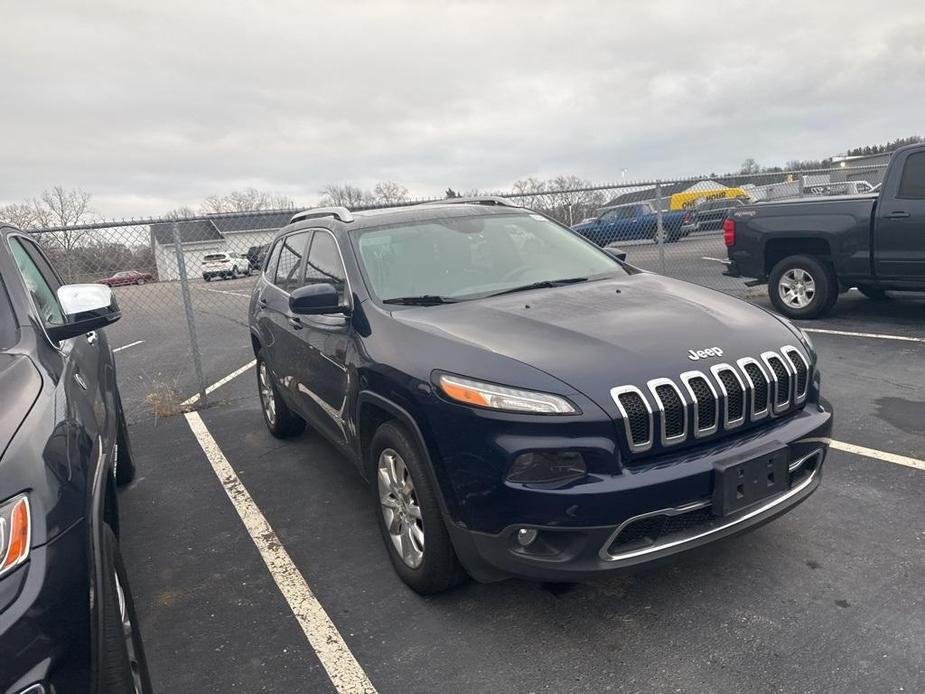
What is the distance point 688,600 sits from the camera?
2867 millimetres

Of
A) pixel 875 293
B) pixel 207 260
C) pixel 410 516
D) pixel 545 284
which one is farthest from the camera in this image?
pixel 875 293

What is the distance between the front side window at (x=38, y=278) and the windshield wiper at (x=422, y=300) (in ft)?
4.91

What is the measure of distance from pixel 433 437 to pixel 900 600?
2.03 metres

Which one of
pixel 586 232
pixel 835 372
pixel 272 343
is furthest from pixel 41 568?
pixel 586 232

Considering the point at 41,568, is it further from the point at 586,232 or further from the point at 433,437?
the point at 586,232

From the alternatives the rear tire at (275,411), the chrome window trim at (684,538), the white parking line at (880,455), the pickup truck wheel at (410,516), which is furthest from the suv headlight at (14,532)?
the white parking line at (880,455)

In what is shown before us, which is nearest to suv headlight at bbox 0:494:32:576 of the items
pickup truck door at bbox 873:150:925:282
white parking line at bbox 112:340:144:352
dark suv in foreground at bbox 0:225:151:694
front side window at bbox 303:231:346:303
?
dark suv in foreground at bbox 0:225:151:694

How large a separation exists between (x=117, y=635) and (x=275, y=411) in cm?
368

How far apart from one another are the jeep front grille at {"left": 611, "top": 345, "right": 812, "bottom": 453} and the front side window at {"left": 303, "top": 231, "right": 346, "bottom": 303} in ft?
5.83

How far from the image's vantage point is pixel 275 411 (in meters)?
5.46

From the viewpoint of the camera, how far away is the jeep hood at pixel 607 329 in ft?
8.52

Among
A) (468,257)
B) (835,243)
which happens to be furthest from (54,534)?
(835,243)

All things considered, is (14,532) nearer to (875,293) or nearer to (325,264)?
(325,264)

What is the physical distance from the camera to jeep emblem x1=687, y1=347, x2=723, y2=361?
2684 mm
